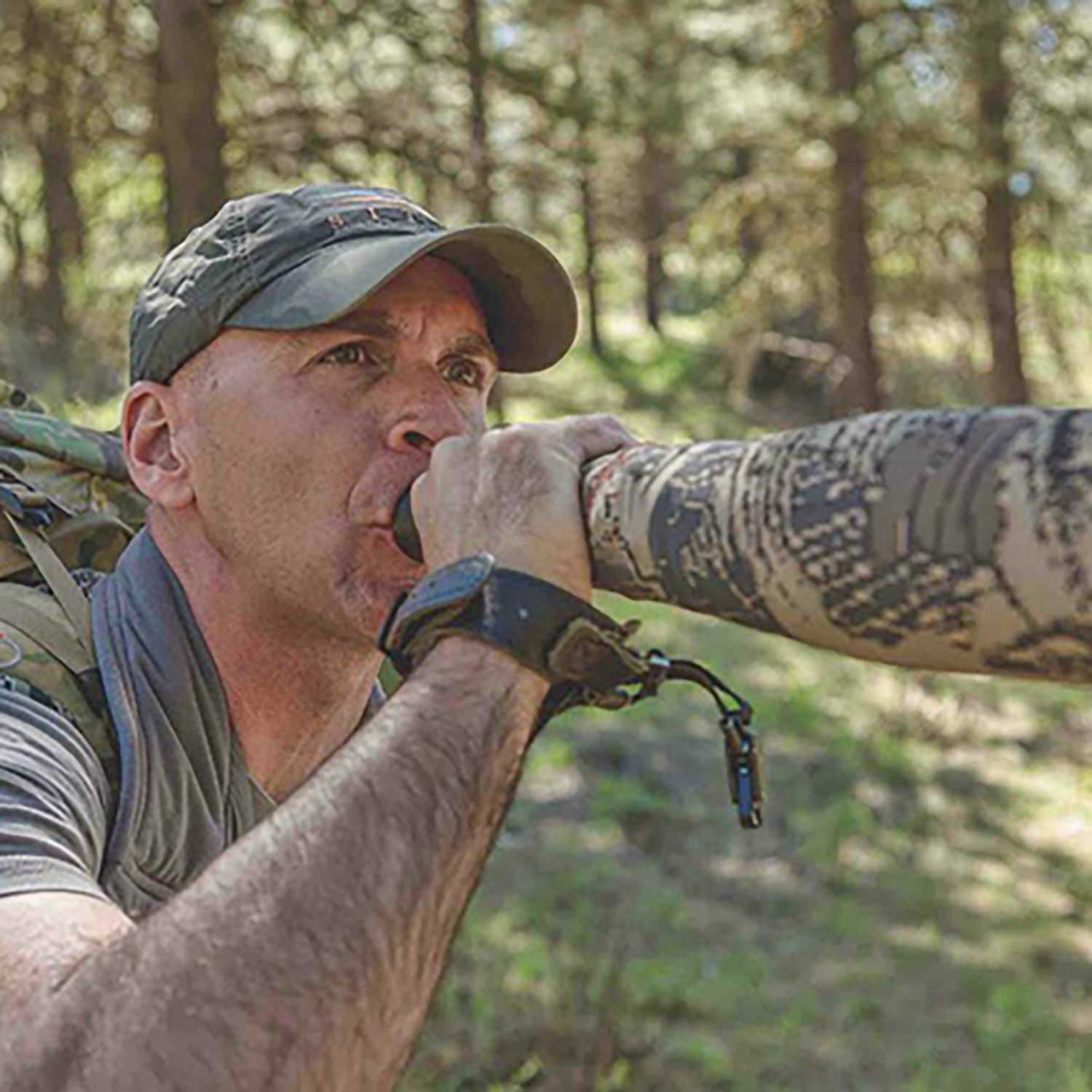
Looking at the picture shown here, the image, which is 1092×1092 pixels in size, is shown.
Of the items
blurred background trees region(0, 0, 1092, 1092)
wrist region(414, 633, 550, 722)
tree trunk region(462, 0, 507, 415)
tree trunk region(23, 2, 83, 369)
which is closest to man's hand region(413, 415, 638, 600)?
wrist region(414, 633, 550, 722)

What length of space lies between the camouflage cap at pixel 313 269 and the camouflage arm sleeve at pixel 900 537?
90 cm

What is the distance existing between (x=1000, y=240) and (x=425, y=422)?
12.7 m

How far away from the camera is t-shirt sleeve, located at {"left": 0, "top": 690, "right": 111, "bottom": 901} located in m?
1.76

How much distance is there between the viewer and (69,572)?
104 inches

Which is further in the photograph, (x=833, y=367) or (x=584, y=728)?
(x=833, y=367)

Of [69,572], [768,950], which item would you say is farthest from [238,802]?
[768,950]

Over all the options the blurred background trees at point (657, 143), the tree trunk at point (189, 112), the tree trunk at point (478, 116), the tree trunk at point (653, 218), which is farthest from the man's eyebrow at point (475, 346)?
the tree trunk at point (653, 218)

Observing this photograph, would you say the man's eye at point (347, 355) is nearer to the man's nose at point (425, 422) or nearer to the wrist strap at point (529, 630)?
the man's nose at point (425, 422)

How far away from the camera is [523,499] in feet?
6.29

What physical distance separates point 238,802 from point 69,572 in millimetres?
498

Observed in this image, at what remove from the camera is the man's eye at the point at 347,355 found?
248 cm

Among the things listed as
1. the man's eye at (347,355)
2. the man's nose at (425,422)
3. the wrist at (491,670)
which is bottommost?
the wrist at (491,670)

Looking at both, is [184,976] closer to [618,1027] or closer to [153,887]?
[153,887]

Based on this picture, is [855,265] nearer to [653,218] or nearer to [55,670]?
[55,670]
